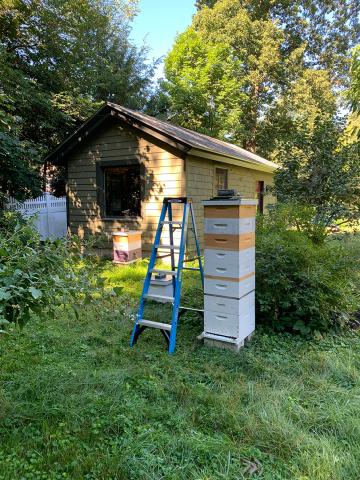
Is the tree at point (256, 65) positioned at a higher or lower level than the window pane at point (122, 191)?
higher

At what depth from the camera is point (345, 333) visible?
3896 mm

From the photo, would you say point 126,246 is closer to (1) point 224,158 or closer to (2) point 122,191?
(2) point 122,191

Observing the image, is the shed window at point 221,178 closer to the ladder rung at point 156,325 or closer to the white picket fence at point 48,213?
the white picket fence at point 48,213

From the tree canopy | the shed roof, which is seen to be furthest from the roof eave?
the tree canopy

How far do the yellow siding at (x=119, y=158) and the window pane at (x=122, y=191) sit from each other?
290mm

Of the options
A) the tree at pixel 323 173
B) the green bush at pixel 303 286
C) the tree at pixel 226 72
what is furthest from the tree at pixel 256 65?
the green bush at pixel 303 286

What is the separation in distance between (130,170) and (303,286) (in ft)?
19.9

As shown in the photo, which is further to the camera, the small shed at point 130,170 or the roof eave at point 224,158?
the small shed at point 130,170

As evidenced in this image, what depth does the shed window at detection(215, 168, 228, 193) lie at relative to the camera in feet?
31.3

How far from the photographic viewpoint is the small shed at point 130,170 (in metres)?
7.93

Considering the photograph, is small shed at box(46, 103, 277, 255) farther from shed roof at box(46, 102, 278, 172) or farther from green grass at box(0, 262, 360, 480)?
green grass at box(0, 262, 360, 480)

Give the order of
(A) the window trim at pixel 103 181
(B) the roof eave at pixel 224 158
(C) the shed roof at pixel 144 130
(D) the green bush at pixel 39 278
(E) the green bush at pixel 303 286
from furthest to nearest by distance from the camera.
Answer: (A) the window trim at pixel 103 181 < (B) the roof eave at pixel 224 158 < (C) the shed roof at pixel 144 130 < (E) the green bush at pixel 303 286 < (D) the green bush at pixel 39 278

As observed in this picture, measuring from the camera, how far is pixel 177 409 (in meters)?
2.51

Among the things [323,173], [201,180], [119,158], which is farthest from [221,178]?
[323,173]
